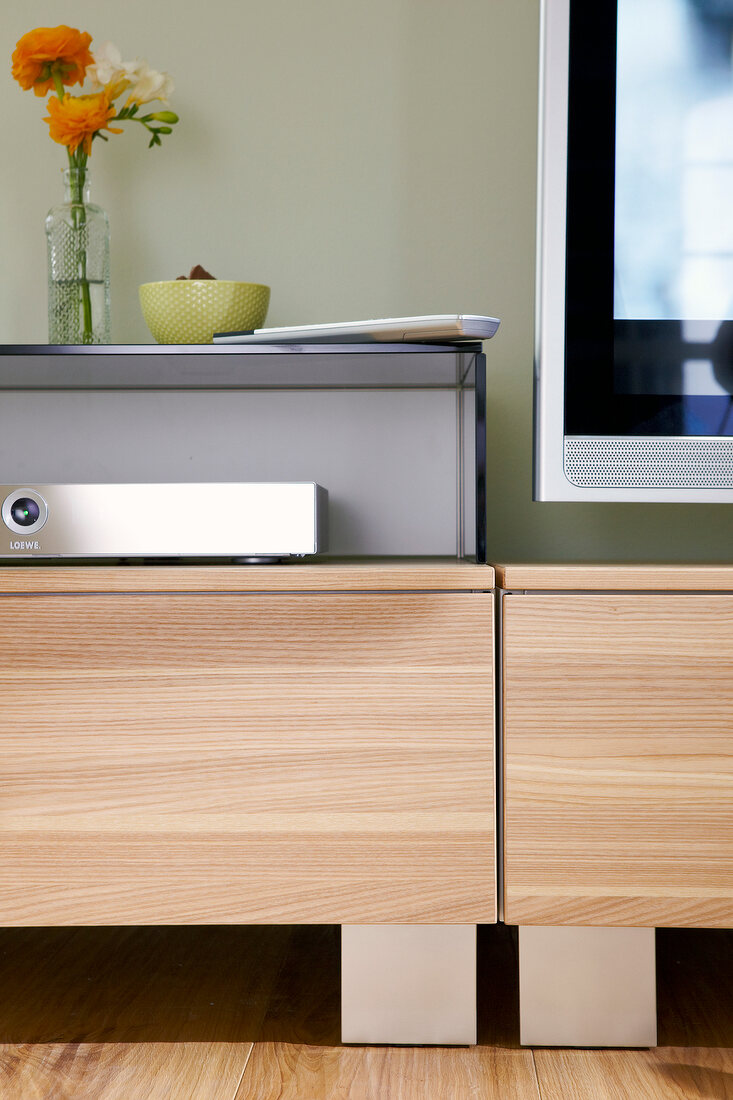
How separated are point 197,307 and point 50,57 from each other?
41cm

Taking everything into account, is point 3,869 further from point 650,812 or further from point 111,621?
point 650,812

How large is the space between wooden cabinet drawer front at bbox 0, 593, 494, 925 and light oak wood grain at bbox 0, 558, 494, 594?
0.04 feet

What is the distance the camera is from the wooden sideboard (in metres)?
0.94

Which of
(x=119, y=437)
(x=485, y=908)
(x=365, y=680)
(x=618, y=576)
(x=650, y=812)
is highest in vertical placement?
(x=119, y=437)

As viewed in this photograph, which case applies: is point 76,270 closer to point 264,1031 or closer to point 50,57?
point 50,57

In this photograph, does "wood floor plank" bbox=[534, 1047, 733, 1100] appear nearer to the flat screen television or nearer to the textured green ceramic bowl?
the flat screen television

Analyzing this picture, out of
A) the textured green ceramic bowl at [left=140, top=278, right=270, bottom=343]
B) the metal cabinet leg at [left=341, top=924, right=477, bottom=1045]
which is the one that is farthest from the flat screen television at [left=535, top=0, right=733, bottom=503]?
the metal cabinet leg at [left=341, top=924, right=477, bottom=1045]

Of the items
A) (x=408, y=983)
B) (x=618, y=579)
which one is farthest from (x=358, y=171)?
(x=408, y=983)

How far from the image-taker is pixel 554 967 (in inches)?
38.0

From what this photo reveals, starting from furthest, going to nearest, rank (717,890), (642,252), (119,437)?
(119,437)
(642,252)
(717,890)

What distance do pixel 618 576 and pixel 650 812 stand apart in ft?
0.82

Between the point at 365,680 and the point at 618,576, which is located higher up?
the point at 618,576

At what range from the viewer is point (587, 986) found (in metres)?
0.97

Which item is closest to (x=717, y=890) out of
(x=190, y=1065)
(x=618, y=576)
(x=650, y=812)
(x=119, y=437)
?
(x=650, y=812)
